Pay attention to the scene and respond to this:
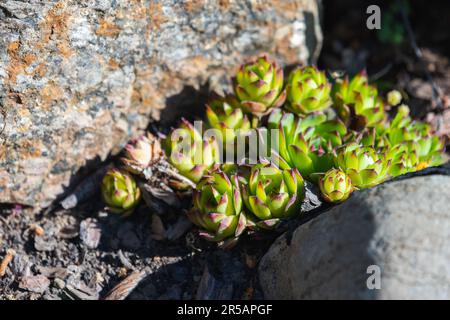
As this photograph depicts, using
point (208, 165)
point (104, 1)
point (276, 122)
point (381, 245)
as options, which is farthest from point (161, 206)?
point (381, 245)

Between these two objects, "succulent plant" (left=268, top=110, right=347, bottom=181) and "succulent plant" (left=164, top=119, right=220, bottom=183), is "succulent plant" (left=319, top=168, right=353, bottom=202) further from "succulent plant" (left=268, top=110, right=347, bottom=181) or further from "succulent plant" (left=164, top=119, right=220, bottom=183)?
"succulent plant" (left=164, top=119, right=220, bottom=183)

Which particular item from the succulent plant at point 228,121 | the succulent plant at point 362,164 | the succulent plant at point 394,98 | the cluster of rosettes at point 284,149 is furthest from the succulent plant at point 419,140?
the succulent plant at point 228,121

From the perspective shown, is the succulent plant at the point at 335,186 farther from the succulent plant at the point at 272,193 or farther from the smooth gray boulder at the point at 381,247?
the smooth gray boulder at the point at 381,247

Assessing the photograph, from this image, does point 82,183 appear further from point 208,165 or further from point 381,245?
point 381,245

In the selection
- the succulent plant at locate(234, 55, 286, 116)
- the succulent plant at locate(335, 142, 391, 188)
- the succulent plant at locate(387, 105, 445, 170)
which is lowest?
the succulent plant at locate(387, 105, 445, 170)

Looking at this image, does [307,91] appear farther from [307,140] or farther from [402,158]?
[402,158]

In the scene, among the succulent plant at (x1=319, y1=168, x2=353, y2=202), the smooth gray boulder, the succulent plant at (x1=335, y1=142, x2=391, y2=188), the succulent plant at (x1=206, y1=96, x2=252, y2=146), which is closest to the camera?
the smooth gray boulder

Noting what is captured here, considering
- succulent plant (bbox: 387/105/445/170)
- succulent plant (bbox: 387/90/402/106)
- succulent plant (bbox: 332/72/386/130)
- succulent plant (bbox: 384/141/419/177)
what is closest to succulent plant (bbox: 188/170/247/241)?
succulent plant (bbox: 384/141/419/177)

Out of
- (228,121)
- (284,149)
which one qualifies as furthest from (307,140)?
(228,121)
